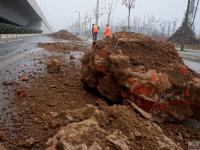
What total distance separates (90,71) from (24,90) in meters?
1.63

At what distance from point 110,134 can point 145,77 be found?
6.57ft

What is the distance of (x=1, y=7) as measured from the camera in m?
28.8

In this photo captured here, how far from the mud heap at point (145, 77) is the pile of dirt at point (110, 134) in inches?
39.3

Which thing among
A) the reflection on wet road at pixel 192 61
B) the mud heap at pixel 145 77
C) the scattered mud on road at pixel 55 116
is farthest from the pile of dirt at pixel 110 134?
the reflection on wet road at pixel 192 61

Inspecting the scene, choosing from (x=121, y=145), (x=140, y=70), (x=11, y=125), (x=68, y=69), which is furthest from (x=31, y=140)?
(x=68, y=69)

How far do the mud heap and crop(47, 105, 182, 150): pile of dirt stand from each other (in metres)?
1.00

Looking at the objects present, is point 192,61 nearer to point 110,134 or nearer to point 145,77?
point 145,77

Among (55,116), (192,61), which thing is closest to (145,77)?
(55,116)

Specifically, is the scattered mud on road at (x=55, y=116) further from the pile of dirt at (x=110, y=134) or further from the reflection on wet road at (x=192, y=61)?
the reflection on wet road at (x=192, y=61)

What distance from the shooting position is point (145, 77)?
5.16 metres

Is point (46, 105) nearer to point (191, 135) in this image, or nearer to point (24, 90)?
point (24, 90)

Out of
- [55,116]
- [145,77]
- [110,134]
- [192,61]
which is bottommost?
[192,61]

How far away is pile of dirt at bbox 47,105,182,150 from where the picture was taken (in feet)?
10.6

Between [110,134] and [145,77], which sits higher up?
[145,77]
